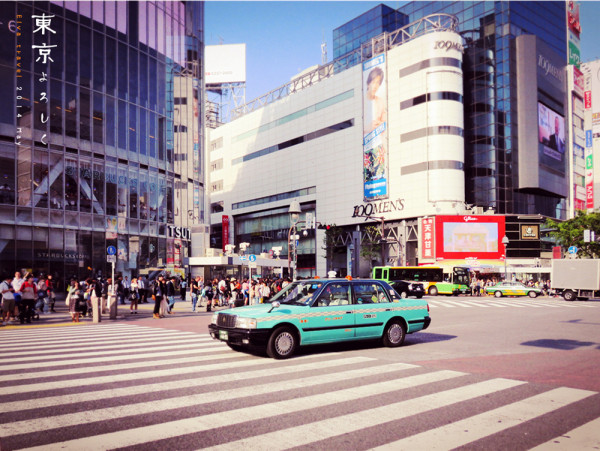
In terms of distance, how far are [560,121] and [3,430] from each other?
8382cm

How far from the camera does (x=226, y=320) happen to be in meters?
10.5

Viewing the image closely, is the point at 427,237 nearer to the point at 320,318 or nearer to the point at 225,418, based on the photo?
the point at 320,318

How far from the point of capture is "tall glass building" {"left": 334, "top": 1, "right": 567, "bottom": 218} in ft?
224

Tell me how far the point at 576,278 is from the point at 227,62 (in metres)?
83.1

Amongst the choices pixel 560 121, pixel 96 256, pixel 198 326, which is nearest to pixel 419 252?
pixel 560 121

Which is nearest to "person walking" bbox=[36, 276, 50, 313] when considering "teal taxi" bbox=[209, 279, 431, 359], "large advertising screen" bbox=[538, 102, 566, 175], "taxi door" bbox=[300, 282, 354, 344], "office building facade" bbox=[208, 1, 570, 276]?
"teal taxi" bbox=[209, 279, 431, 359]

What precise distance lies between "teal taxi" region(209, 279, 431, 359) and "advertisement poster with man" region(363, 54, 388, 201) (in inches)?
2356

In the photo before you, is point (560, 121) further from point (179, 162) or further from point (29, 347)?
point (29, 347)

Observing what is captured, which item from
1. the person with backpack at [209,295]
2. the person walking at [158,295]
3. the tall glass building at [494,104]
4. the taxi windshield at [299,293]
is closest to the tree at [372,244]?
the tall glass building at [494,104]

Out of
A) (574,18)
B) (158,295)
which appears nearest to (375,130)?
(574,18)

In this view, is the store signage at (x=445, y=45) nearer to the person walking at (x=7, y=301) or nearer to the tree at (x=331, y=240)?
the tree at (x=331, y=240)

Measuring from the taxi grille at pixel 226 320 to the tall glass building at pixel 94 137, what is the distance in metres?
18.5

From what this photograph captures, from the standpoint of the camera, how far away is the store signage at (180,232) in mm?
44688

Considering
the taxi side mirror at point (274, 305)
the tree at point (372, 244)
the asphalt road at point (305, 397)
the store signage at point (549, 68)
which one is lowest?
the asphalt road at point (305, 397)
